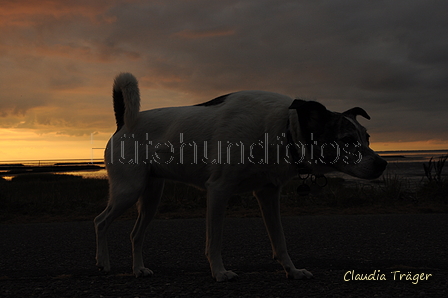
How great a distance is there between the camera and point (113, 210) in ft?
12.1

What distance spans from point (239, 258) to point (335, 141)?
1.83m

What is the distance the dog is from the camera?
3055 millimetres

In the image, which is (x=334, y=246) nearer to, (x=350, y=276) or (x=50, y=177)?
(x=350, y=276)

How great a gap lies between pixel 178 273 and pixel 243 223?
3061 mm

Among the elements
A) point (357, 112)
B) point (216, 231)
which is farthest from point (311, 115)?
point (216, 231)

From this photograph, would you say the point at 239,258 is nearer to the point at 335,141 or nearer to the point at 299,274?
the point at 299,274

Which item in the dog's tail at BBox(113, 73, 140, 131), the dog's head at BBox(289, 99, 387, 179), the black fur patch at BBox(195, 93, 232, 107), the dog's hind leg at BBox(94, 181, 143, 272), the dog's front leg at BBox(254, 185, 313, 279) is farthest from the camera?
the dog's tail at BBox(113, 73, 140, 131)

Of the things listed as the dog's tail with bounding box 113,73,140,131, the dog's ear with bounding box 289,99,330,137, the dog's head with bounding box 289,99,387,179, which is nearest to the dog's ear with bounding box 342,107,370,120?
the dog's head with bounding box 289,99,387,179

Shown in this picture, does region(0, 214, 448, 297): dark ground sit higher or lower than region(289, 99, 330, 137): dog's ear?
lower

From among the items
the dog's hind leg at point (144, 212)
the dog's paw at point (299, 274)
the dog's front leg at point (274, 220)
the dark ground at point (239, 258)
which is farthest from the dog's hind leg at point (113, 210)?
the dog's paw at point (299, 274)

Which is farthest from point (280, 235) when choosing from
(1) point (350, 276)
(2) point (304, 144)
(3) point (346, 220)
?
(3) point (346, 220)

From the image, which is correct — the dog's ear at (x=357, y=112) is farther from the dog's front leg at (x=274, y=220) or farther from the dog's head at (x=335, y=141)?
the dog's front leg at (x=274, y=220)

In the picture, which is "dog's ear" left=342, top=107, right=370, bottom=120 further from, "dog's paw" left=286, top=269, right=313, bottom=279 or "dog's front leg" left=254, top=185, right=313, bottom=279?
"dog's paw" left=286, top=269, right=313, bottom=279

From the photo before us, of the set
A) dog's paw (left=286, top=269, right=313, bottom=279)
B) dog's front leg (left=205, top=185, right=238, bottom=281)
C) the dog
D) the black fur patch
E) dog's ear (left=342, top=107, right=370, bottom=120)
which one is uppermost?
the black fur patch
